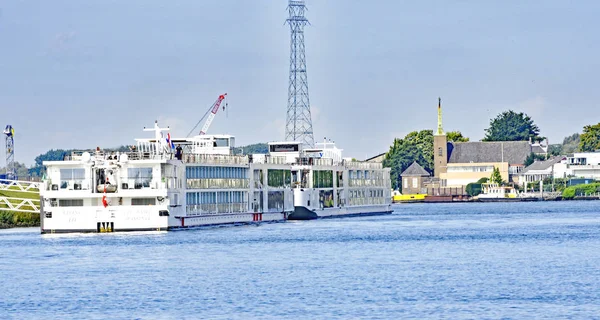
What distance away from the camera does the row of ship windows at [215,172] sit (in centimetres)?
10211

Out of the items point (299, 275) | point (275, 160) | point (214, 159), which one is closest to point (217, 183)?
point (214, 159)

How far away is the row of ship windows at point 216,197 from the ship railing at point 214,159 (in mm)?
2769

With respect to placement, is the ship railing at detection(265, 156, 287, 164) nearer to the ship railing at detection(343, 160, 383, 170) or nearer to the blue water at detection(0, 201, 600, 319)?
the ship railing at detection(343, 160, 383, 170)

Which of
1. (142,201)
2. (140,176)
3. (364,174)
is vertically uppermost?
(364,174)

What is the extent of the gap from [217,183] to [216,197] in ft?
4.70

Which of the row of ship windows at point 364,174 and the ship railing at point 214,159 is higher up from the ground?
the ship railing at point 214,159

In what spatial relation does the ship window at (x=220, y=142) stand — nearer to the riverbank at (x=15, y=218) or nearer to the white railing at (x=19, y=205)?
the white railing at (x=19, y=205)

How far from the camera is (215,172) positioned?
107750mm

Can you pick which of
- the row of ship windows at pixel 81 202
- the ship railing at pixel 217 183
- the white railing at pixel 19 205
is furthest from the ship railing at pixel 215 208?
the white railing at pixel 19 205

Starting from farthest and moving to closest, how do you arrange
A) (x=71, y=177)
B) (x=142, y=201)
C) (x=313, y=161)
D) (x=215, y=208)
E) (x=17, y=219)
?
1. (x=313, y=161)
2. (x=17, y=219)
3. (x=215, y=208)
4. (x=71, y=177)
5. (x=142, y=201)

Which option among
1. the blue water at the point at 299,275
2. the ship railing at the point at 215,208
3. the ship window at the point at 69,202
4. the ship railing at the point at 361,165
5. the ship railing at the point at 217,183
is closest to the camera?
the blue water at the point at 299,275

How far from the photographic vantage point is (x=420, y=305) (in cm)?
5156

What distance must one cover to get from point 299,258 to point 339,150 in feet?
258

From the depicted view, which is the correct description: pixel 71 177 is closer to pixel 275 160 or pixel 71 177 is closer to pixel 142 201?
pixel 142 201
